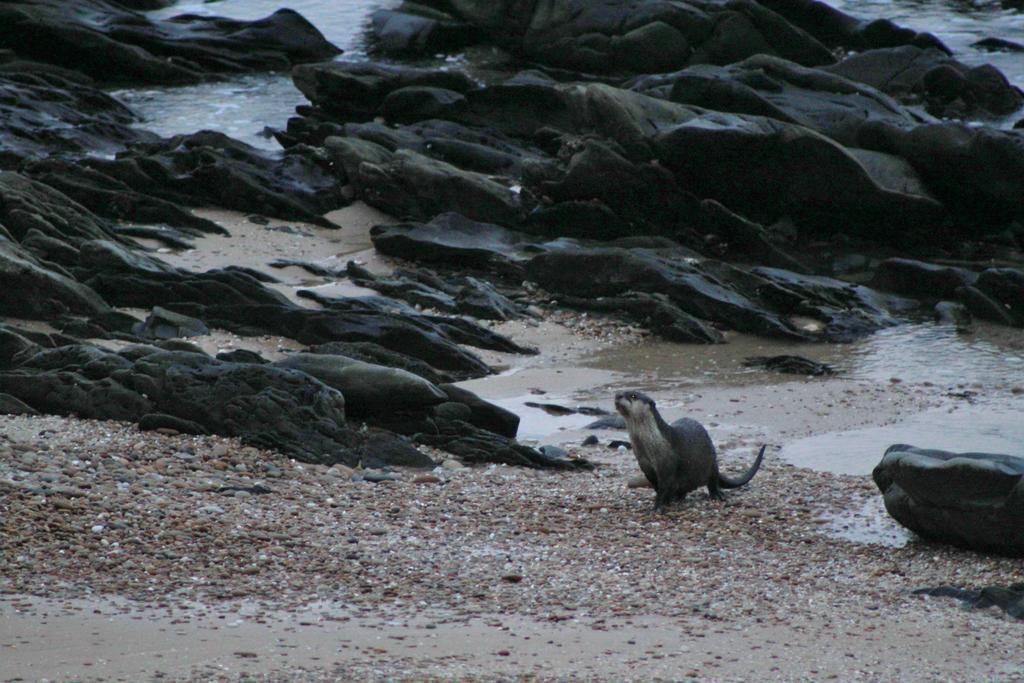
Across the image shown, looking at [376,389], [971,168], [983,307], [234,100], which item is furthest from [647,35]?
[376,389]

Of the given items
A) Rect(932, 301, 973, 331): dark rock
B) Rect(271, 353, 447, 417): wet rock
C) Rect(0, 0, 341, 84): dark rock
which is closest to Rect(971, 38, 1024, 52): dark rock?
Rect(0, 0, 341, 84): dark rock

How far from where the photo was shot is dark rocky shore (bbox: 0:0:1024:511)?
11.9 meters

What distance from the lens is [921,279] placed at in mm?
19688

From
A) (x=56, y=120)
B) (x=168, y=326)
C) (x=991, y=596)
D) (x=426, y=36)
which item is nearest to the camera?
(x=991, y=596)

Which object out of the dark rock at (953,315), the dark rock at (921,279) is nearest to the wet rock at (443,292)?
the dark rock at (953,315)

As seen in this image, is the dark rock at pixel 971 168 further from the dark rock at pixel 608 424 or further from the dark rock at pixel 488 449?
the dark rock at pixel 488 449

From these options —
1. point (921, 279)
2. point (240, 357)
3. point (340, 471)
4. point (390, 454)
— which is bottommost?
point (921, 279)

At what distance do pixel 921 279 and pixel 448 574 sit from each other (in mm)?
13373

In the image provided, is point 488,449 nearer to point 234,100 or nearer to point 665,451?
point 665,451

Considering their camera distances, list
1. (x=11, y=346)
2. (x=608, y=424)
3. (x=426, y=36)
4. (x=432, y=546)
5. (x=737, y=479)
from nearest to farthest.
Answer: (x=432, y=546)
(x=737, y=479)
(x=11, y=346)
(x=608, y=424)
(x=426, y=36)

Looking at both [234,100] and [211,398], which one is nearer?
[211,398]

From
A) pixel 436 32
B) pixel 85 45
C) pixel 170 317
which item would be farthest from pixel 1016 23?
pixel 170 317

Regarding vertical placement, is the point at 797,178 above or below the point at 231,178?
above

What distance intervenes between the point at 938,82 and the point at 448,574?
83.1ft
